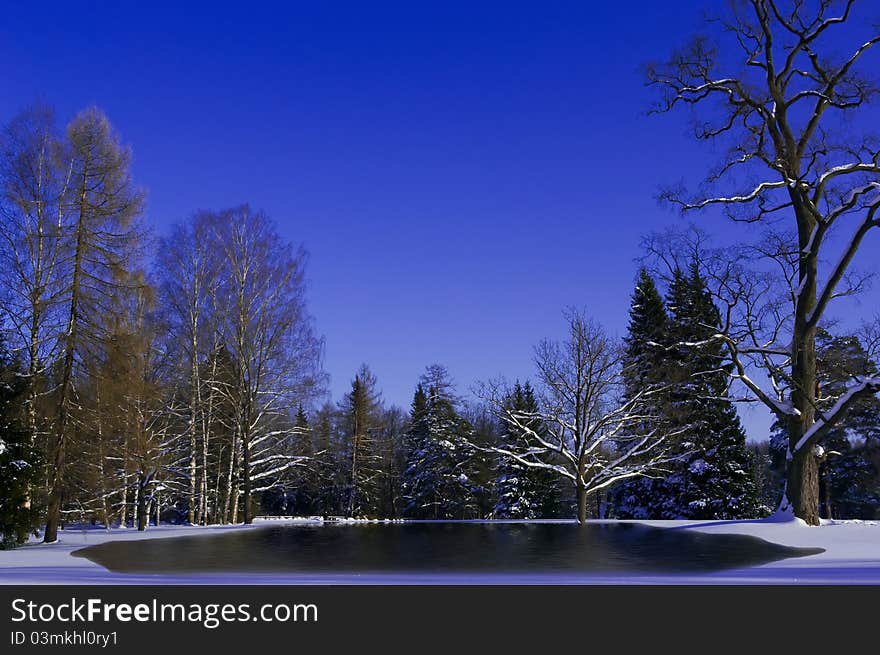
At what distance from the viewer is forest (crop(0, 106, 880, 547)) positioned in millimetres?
17203

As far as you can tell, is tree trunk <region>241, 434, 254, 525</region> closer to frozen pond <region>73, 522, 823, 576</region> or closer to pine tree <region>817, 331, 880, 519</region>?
frozen pond <region>73, 522, 823, 576</region>

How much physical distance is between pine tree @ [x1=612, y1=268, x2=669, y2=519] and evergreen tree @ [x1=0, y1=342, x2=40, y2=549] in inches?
811

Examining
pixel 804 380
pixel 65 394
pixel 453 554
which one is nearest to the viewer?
pixel 453 554

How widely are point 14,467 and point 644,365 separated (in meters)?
26.5

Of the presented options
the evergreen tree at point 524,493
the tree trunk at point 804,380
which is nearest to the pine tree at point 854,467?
the tree trunk at point 804,380

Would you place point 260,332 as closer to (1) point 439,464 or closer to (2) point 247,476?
(2) point 247,476

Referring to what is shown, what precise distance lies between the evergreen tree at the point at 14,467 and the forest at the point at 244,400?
0.14ft

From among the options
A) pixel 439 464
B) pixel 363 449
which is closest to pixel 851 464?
pixel 439 464

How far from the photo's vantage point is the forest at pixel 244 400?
17.2m

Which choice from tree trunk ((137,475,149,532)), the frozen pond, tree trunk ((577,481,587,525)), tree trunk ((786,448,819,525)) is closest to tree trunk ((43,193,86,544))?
the frozen pond

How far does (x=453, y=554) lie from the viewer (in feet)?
40.0
